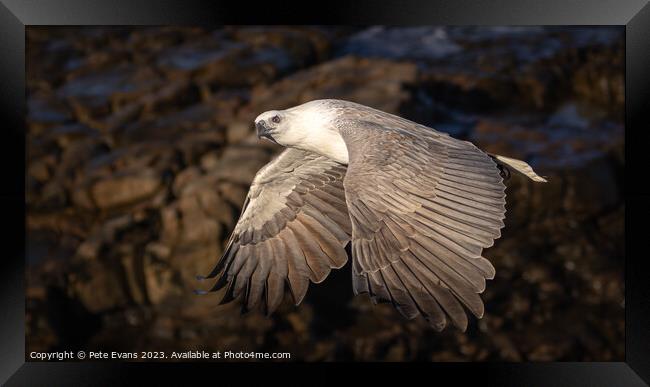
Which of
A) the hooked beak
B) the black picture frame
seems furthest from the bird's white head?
the black picture frame

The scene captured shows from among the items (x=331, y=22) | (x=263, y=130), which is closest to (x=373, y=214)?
(x=263, y=130)

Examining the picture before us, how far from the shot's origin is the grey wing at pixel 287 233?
388cm

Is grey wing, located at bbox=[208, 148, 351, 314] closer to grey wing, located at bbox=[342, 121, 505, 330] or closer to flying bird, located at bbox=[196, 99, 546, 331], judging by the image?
flying bird, located at bbox=[196, 99, 546, 331]

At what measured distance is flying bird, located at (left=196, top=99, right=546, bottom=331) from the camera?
2805 millimetres

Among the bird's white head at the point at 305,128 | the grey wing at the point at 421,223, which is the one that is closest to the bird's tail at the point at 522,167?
the grey wing at the point at 421,223

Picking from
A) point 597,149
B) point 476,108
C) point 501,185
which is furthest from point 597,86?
point 501,185

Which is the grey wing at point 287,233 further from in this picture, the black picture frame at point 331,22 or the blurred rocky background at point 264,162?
the blurred rocky background at point 264,162

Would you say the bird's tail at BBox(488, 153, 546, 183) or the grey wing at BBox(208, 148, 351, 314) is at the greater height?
the bird's tail at BBox(488, 153, 546, 183)

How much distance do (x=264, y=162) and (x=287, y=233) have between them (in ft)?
9.47

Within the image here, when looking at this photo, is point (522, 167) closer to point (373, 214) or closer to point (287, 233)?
point (373, 214)

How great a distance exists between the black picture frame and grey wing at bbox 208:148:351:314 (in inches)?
42.1

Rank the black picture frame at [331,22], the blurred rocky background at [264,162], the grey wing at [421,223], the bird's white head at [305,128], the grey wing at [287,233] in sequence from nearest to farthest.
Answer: the grey wing at [421,223], the bird's white head at [305,128], the grey wing at [287,233], the black picture frame at [331,22], the blurred rocky background at [264,162]

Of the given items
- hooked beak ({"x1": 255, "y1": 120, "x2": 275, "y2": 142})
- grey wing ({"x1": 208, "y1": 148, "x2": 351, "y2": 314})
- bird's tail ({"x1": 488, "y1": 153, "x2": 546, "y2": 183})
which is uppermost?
hooked beak ({"x1": 255, "y1": 120, "x2": 275, "y2": 142})

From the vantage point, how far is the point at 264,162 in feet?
22.6
